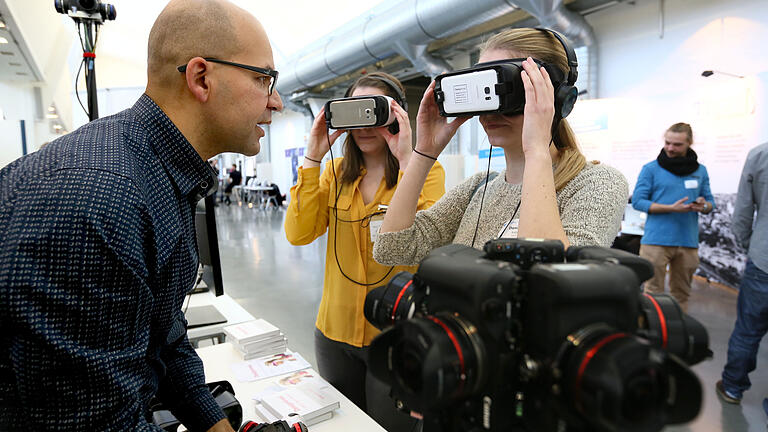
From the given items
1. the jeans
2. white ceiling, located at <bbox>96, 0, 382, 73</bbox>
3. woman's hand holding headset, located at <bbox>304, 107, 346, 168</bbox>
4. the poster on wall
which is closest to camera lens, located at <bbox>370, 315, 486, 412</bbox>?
woman's hand holding headset, located at <bbox>304, 107, 346, 168</bbox>

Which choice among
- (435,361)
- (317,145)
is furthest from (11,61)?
(435,361)

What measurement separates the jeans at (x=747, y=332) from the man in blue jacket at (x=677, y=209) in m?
0.94

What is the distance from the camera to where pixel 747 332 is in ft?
8.40

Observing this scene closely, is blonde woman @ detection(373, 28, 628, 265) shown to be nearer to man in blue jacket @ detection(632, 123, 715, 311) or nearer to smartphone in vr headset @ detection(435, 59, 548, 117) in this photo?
smartphone in vr headset @ detection(435, 59, 548, 117)

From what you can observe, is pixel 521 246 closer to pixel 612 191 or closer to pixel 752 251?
pixel 612 191

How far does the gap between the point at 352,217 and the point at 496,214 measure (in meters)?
0.67


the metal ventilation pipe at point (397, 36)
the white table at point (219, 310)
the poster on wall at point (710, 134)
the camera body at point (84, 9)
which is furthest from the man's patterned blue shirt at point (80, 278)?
the poster on wall at point (710, 134)

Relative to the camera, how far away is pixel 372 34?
6461 millimetres

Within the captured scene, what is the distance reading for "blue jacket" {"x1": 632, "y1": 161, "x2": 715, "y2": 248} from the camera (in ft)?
11.7

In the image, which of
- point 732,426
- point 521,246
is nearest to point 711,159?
point 732,426

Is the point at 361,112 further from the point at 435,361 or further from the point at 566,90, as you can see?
the point at 435,361

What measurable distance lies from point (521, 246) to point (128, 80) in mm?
18901

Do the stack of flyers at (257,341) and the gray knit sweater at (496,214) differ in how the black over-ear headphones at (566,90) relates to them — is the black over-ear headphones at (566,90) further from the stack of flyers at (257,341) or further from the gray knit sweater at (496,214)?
the stack of flyers at (257,341)

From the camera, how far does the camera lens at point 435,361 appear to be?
47 centimetres
